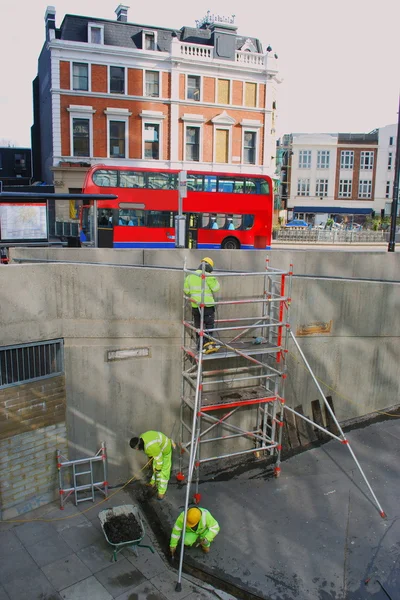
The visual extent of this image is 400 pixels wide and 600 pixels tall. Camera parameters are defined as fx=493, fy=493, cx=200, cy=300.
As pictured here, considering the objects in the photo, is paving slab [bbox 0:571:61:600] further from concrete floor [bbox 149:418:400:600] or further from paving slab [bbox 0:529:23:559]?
concrete floor [bbox 149:418:400:600]

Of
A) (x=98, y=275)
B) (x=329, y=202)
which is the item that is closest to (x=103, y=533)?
(x=98, y=275)

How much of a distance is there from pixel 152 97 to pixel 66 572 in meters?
31.0

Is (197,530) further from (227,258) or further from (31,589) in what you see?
(227,258)

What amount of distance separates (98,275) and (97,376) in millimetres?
1732

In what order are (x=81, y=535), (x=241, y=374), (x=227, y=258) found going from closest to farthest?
(x=81, y=535) → (x=241, y=374) → (x=227, y=258)

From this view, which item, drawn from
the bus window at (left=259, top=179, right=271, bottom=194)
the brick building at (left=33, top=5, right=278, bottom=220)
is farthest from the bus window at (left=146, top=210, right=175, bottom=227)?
the brick building at (left=33, top=5, right=278, bottom=220)

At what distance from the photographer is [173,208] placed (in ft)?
70.5

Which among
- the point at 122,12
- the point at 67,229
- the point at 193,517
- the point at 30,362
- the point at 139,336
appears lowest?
the point at 193,517

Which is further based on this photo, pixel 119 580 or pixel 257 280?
pixel 257 280

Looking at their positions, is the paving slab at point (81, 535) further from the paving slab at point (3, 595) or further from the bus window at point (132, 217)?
the bus window at point (132, 217)

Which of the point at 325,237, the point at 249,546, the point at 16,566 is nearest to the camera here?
the point at 16,566

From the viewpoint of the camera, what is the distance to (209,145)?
34031 millimetres

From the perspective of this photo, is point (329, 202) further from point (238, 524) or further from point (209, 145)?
point (238, 524)

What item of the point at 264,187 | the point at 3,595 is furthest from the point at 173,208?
the point at 3,595
